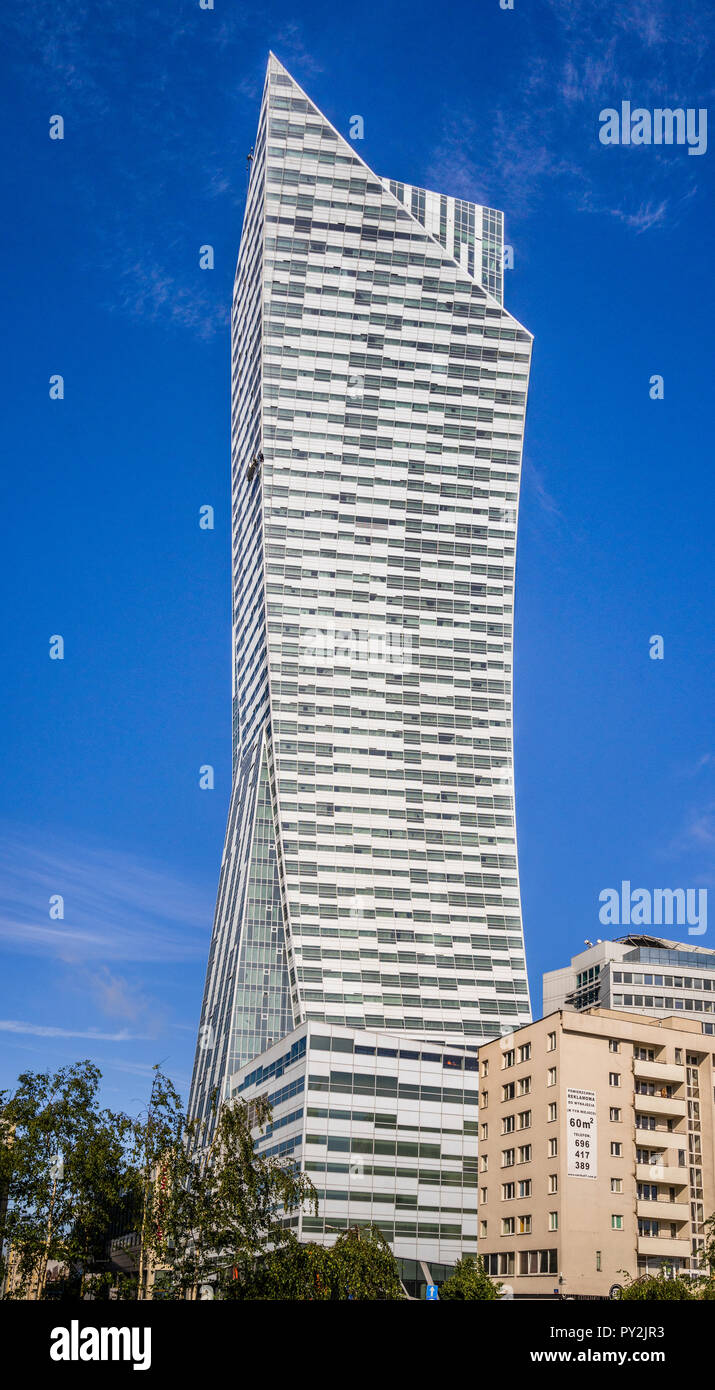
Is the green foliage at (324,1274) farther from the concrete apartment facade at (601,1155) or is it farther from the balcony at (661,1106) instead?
the balcony at (661,1106)

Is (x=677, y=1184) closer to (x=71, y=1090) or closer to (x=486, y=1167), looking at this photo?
(x=486, y=1167)

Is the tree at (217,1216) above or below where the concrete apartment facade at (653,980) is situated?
below

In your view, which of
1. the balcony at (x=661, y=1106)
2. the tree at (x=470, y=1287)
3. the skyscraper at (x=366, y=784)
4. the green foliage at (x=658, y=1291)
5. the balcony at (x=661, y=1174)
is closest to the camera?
the green foliage at (x=658, y=1291)

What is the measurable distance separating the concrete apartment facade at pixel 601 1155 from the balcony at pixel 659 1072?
0.26ft

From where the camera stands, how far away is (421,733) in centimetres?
18900

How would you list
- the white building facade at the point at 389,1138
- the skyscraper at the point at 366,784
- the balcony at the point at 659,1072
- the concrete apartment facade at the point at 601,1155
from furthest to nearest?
the skyscraper at the point at 366,784, the white building facade at the point at 389,1138, the balcony at the point at 659,1072, the concrete apartment facade at the point at 601,1155

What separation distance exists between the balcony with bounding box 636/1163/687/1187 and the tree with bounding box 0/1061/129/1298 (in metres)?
41.1

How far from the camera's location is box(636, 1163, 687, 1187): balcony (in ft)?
339

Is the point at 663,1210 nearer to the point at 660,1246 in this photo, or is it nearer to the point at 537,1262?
the point at 660,1246

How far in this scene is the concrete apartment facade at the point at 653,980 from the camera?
7303 inches

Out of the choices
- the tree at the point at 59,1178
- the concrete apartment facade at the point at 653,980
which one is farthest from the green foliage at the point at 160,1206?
the concrete apartment facade at the point at 653,980

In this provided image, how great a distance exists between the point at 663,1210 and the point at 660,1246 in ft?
8.59

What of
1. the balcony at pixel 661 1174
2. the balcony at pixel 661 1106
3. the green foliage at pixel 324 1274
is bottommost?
the green foliage at pixel 324 1274
